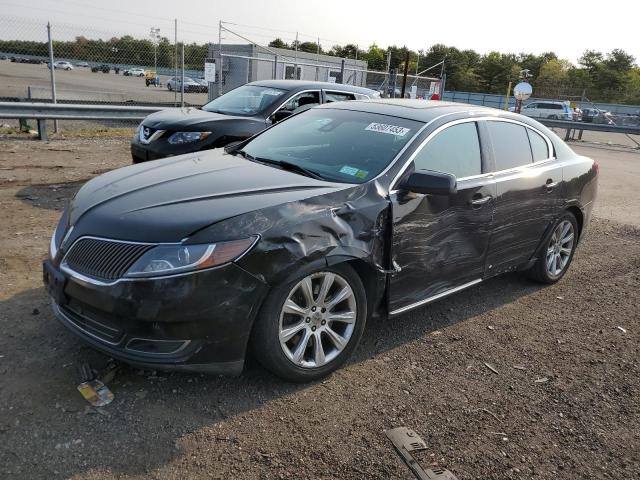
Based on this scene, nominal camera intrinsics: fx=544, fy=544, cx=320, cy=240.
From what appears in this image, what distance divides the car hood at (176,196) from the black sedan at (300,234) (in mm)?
13

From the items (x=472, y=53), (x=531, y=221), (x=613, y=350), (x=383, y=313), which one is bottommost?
(x=613, y=350)

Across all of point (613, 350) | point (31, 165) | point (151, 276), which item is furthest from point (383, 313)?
point (31, 165)

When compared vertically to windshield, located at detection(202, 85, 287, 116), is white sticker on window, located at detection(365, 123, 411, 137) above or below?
above

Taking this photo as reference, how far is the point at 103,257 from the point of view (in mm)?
2857

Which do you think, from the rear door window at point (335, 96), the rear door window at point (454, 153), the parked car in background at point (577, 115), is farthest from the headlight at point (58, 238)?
the parked car in background at point (577, 115)

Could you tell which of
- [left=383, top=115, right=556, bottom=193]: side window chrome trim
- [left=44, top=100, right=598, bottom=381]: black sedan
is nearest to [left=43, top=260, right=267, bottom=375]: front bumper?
[left=44, top=100, right=598, bottom=381]: black sedan

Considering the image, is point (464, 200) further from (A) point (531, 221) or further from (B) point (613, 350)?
(B) point (613, 350)

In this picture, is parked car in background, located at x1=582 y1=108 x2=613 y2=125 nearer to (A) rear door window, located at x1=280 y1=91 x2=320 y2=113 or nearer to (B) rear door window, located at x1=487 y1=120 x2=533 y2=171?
(A) rear door window, located at x1=280 y1=91 x2=320 y2=113

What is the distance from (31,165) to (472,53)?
86583mm

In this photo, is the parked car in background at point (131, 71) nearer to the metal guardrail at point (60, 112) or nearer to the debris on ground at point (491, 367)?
the metal guardrail at point (60, 112)

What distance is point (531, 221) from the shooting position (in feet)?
15.4

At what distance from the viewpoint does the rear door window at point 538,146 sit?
15.9 ft

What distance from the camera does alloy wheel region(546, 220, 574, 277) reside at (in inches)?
204

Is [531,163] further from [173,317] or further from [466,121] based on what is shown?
[173,317]
